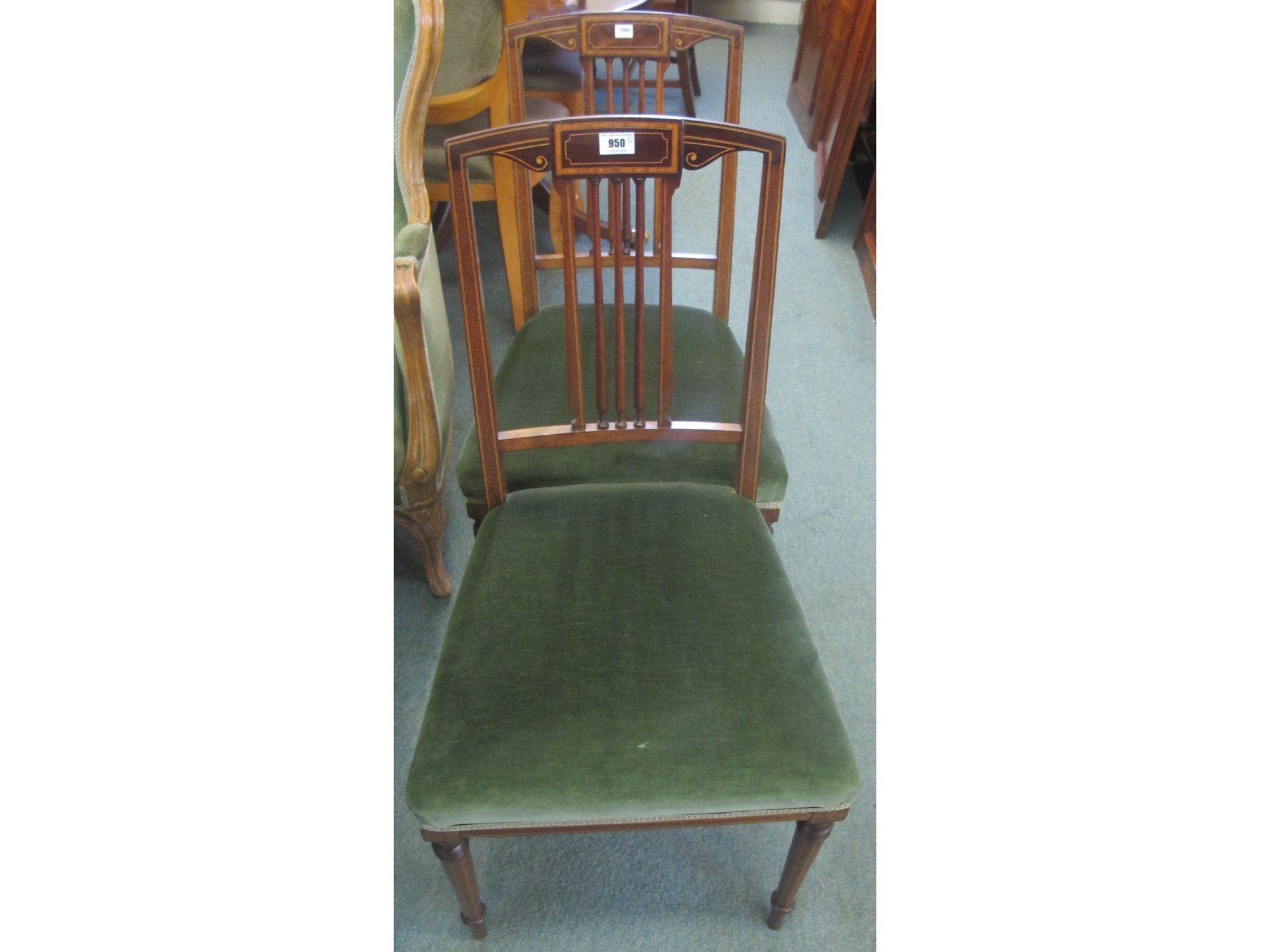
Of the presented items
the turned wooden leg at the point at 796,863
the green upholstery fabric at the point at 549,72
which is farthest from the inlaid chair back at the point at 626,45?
the green upholstery fabric at the point at 549,72

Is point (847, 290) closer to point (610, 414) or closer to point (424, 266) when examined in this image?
point (610, 414)

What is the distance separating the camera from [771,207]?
924mm

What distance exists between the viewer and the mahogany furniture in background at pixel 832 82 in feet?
7.54

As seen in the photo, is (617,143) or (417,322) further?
(417,322)

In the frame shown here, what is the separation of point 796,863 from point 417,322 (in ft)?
2.74

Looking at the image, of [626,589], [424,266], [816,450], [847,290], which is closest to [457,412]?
[424,266]

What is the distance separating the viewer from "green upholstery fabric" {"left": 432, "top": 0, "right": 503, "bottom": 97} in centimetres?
176

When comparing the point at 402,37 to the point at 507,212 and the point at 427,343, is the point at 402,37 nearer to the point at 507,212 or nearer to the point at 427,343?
the point at 427,343

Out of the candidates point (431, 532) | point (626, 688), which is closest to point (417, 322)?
point (431, 532)

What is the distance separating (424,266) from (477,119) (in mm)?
978

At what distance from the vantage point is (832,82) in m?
2.64

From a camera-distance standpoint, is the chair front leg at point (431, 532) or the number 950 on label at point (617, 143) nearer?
the number 950 on label at point (617, 143)

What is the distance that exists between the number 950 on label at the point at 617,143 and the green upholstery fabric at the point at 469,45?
3.45 feet

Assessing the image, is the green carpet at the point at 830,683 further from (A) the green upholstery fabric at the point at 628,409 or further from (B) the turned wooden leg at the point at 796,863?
(A) the green upholstery fabric at the point at 628,409
